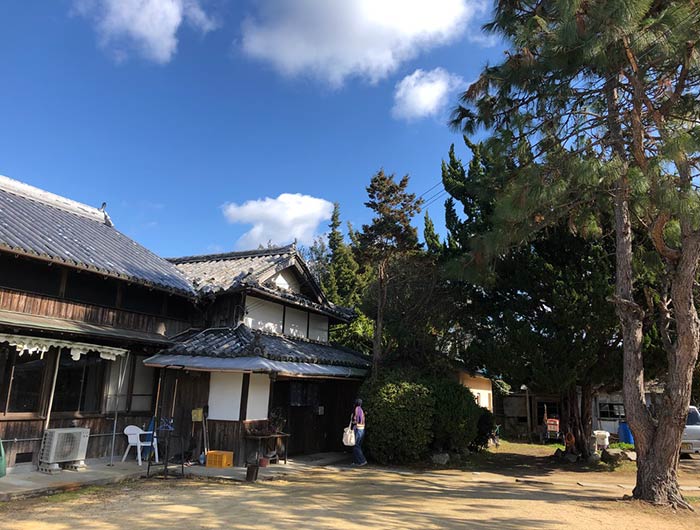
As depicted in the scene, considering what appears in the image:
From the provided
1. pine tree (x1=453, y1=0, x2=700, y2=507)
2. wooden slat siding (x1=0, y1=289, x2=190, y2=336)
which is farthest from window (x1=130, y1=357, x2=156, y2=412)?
pine tree (x1=453, y1=0, x2=700, y2=507)

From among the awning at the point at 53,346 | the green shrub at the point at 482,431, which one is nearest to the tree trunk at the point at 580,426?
the green shrub at the point at 482,431

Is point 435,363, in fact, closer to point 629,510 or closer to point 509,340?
point 509,340

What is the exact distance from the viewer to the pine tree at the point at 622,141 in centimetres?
810

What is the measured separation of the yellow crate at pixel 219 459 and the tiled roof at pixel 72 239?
447 cm

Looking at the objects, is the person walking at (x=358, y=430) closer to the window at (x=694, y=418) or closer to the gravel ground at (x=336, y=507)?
the gravel ground at (x=336, y=507)

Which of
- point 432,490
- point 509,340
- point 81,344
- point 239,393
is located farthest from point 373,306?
point 81,344

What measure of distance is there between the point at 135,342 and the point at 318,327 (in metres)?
7.30

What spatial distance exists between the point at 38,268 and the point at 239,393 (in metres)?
5.28

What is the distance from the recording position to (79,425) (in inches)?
437

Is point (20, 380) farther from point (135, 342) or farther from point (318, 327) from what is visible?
point (318, 327)

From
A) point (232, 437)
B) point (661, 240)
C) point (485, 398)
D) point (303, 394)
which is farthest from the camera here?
point (485, 398)

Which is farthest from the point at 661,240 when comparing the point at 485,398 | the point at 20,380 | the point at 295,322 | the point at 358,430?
the point at 485,398

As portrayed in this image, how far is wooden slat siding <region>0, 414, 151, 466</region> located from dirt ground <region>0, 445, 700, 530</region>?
2099mm

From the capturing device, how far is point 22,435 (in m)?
10.0
